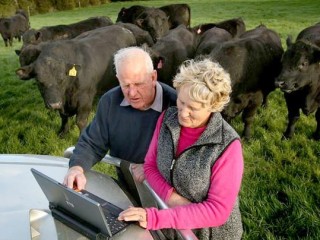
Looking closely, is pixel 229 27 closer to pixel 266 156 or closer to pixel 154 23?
pixel 154 23

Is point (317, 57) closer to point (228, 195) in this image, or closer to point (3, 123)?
point (228, 195)

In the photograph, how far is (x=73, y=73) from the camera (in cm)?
578

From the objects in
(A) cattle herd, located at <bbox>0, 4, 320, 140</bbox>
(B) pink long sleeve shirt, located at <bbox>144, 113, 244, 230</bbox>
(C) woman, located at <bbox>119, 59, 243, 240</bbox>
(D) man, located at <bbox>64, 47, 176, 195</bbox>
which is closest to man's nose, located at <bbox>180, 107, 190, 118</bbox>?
(C) woman, located at <bbox>119, 59, 243, 240</bbox>

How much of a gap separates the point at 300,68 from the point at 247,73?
76cm

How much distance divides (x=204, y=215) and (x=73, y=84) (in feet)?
14.1

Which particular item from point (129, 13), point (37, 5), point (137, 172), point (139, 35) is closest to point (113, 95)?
point (137, 172)

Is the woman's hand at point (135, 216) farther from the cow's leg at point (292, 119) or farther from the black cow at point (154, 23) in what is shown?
the black cow at point (154, 23)

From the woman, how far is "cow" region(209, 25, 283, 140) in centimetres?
357

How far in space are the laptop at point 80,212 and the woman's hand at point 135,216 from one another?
0.11ft

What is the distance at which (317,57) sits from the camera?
5539 millimetres

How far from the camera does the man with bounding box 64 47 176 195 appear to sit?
108 inches

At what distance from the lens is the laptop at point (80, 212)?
1.76 m

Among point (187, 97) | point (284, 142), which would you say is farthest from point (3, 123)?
point (187, 97)

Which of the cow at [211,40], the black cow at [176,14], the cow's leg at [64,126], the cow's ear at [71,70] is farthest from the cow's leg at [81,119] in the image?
the black cow at [176,14]
